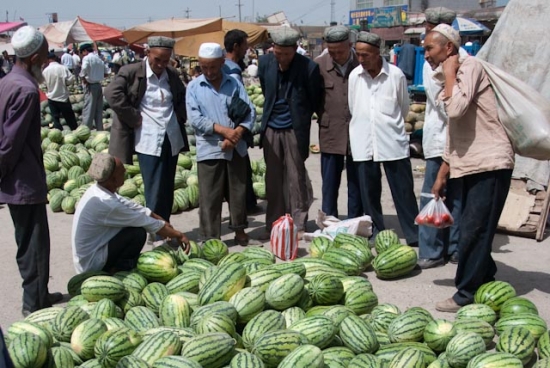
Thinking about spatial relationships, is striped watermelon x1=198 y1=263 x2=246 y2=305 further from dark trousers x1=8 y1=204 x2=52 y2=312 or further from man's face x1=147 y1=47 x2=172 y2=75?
man's face x1=147 y1=47 x2=172 y2=75

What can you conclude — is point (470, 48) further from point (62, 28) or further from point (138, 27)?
point (62, 28)

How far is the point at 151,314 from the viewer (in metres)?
4.09

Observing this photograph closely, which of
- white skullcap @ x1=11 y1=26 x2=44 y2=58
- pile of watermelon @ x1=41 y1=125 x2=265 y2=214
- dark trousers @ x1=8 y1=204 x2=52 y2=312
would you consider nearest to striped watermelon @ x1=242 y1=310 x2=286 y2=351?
dark trousers @ x1=8 y1=204 x2=52 y2=312

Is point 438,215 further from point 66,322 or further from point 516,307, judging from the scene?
point 66,322

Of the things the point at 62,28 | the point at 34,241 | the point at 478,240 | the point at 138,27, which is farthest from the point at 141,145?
the point at 62,28

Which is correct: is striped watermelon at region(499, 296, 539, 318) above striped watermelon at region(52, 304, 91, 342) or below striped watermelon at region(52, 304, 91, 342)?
below

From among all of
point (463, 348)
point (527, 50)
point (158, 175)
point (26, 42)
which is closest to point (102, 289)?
point (26, 42)

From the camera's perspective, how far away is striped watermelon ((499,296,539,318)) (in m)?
4.20

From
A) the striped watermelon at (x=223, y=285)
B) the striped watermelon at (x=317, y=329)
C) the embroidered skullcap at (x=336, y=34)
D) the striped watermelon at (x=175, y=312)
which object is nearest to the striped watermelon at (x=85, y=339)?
the striped watermelon at (x=175, y=312)

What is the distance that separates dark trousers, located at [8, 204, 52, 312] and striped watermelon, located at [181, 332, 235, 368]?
176 centimetres

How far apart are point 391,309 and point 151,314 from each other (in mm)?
1665

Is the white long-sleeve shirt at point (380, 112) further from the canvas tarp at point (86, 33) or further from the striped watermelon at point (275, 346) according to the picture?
the canvas tarp at point (86, 33)

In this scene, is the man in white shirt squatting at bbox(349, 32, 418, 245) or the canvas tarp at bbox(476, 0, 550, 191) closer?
the man in white shirt squatting at bbox(349, 32, 418, 245)

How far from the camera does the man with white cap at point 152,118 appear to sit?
19.9ft
